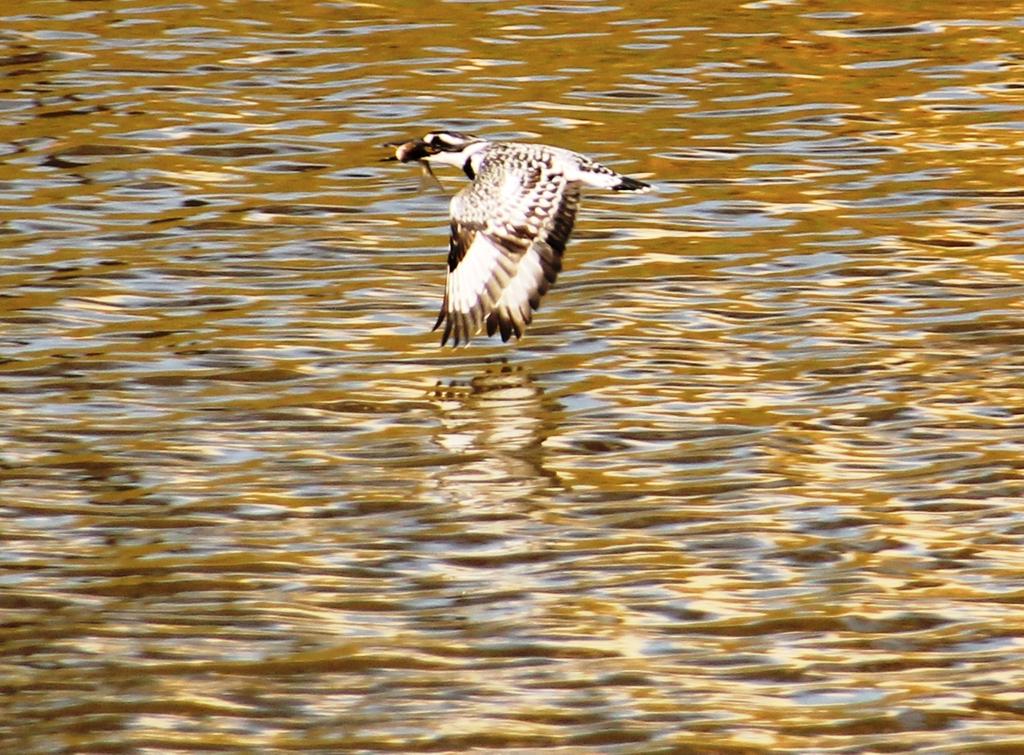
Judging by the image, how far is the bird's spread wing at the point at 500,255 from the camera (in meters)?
9.62

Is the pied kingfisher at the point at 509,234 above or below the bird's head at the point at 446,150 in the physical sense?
below

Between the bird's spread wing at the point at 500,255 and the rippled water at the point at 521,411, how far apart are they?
0.23 meters

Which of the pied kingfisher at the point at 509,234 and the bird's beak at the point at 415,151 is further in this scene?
the bird's beak at the point at 415,151

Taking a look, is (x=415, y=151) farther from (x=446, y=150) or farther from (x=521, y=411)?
(x=521, y=411)

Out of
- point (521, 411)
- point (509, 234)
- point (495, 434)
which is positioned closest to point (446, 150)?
point (509, 234)

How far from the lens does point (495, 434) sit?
8.77 metres

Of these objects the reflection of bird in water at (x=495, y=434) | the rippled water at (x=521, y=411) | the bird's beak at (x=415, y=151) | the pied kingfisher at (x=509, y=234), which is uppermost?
the bird's beak at (x=415, y=151)

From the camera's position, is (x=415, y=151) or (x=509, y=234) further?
(x=415, y=151)

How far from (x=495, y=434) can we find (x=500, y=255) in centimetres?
125

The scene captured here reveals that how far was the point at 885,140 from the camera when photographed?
13422 millimetres

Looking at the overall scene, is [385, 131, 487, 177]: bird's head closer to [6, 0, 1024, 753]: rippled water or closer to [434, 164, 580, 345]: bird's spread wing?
[434, 164, 580, 345]: bird's spread wing

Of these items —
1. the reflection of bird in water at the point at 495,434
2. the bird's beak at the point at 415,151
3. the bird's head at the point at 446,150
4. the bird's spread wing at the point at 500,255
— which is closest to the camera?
the reflection of bird in water at the point at 495,434

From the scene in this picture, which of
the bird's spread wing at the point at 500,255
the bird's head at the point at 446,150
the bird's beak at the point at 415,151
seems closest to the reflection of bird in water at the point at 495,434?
the bird's spread wing at the point at 500,255

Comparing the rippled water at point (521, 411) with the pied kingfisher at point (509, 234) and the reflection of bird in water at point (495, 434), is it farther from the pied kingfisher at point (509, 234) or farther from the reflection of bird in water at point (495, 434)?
the pied kingfisher at point (509, 234)
